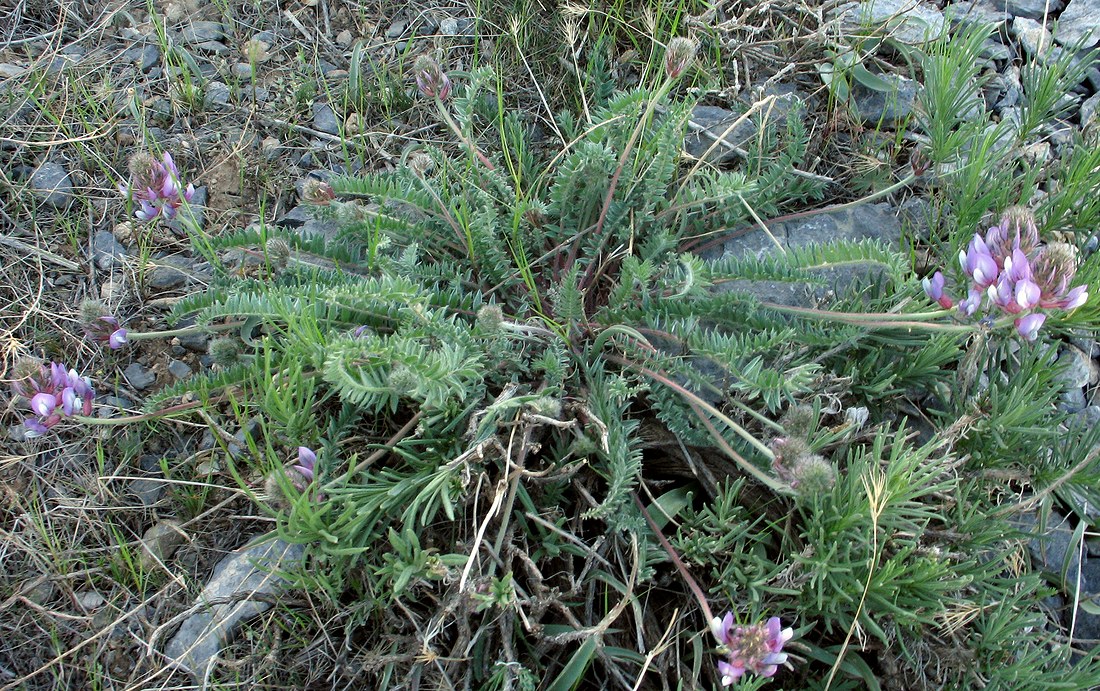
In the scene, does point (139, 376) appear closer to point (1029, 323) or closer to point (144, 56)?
point (144, 56)

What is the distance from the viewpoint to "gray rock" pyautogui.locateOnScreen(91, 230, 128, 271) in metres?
2.92

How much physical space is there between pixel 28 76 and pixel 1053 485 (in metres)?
3.73

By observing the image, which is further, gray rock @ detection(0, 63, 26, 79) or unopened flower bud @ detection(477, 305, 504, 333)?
gray rock @ detection(0, 63, 26, 79)

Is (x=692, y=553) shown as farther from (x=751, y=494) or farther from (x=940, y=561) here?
(x=940, y=561)

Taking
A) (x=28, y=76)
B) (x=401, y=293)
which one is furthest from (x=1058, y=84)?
(x=28, y=76)

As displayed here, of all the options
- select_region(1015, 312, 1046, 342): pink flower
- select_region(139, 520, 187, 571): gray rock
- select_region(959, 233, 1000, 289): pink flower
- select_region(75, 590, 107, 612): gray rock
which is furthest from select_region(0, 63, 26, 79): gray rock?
select_region(1015, 312, 1046, 342): pink flower

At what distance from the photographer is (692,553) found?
215 cm

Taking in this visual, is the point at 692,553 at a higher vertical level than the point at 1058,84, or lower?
lower

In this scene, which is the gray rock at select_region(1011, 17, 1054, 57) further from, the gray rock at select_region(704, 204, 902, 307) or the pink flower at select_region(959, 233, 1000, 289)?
the pink flower at select_region(959, 233, 1000, 289)

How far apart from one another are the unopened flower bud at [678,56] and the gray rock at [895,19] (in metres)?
1.01

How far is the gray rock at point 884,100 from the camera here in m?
3.08

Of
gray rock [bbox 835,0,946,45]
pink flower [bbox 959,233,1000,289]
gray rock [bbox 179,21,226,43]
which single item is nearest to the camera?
pink flower [bbox 959,233,1000,289]

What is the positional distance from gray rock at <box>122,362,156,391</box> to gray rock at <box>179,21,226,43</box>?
1.51 meters

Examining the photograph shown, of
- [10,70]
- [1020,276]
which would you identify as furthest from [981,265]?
[10,70]
